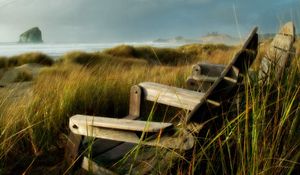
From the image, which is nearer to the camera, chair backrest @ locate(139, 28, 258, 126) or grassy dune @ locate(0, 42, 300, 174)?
chair backrest @ locate(139, 28, 258, 126)

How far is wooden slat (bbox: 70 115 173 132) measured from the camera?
95.9 inches

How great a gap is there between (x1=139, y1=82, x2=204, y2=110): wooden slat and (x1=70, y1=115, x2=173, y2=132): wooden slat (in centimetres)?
37

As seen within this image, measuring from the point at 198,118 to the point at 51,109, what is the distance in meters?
2.52

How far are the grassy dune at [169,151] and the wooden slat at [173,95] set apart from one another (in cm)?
32

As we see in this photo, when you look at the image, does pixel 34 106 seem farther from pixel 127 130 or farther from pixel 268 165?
pixel 268 165

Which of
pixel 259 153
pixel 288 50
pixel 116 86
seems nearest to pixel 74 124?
pixel 259 153

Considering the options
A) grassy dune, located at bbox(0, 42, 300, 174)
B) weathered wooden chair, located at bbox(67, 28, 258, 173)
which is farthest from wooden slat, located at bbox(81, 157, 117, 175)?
grassy dune, located at bbox(0, 42, 300, 174)

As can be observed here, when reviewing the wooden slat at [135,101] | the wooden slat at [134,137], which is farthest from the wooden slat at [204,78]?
the wooden slat at [134,137]

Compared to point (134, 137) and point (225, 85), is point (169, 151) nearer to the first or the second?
point (134, 137)

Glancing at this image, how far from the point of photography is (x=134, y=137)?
8.71 ft

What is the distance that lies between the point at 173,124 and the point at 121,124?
1.26 ft

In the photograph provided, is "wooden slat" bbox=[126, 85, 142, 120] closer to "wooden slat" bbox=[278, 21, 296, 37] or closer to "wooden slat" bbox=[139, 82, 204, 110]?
"wooden slat" bbox=[139, 82, 204, 110]

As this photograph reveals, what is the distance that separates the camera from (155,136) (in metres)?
2.54

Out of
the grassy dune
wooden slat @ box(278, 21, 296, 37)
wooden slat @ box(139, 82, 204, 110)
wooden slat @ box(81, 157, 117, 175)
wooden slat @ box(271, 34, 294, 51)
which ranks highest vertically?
wooden slat @ box(278, 21, 296, 37)
